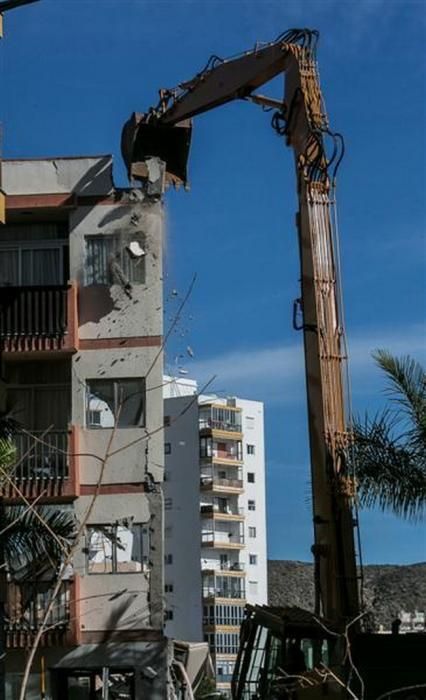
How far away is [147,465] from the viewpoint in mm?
26438

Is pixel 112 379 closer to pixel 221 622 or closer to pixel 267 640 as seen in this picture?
pixel 267 640

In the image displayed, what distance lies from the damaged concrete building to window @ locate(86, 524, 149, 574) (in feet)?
0.09

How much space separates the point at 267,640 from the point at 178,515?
6734cm

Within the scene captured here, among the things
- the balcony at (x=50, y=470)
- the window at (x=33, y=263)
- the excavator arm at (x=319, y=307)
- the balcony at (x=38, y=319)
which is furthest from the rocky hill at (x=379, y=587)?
the window at (x=33, y=263)

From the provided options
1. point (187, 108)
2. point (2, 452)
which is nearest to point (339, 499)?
point (2, 452)

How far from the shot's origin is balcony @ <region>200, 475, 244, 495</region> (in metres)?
84.8

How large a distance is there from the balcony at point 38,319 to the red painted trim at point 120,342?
272mm

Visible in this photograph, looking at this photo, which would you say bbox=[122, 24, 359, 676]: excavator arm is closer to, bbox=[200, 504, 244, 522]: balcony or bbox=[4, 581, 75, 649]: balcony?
bbox=[4, 581, 75, 649]: balcony

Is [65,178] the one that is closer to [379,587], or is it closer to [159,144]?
[159,144]

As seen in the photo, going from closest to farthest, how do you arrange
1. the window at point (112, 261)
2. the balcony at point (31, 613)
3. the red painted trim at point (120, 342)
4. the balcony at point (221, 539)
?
the balcony at point (31, 613) < the red painted trim at point (120, 342) < the window at point (112, 261) < the balcony at point (221, 539)

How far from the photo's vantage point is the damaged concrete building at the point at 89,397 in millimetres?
25344

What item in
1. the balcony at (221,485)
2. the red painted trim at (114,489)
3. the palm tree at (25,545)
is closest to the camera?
the palm tree at (25,545)

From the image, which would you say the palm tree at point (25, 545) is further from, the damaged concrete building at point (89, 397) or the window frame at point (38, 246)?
the window frame at point (38, 246)

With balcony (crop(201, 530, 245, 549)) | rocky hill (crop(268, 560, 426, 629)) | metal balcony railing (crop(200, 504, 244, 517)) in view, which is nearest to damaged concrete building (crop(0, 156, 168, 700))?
rocky hill (crop(268, 560, 426, 629))
